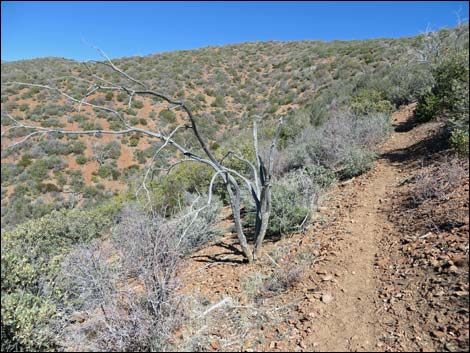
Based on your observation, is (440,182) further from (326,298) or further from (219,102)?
(219,102)

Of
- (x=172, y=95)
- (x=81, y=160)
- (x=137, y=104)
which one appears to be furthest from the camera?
(x=172, y=95)

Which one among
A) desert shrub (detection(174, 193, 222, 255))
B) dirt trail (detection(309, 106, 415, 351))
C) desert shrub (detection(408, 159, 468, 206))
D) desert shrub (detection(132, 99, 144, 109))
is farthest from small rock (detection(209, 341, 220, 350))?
desert shrub (detection(132, 99, 144, 109))

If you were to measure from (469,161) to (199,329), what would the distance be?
15.1 ft

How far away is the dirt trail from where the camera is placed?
117 inches

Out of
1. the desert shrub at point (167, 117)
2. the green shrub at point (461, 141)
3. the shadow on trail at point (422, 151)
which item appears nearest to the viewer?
the green shrub at point (461, 141)

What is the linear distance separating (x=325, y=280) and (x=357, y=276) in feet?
1.22

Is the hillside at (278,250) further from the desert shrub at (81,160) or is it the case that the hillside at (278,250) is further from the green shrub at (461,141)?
the desert shrub at (81,160)

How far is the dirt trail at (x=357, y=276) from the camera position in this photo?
9.78ft

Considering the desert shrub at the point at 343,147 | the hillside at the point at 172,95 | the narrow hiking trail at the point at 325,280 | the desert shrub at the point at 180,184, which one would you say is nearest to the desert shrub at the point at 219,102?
the hillside at the point at 172,95

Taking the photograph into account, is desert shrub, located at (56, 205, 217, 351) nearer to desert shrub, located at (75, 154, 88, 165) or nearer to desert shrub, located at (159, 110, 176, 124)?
desert shrub, located at (75, 154, 88, 165)

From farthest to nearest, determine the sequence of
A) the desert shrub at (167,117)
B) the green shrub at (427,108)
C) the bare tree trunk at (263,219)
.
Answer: the desert shrub at (167,117)
the green shrub at (427,108)
the bare tree trunk at (263,219)

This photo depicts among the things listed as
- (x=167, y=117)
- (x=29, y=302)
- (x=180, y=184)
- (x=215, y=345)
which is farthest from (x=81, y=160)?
(x=215, y=345)

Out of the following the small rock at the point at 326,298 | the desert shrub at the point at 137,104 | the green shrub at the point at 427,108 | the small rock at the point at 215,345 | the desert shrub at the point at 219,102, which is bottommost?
the small rock at the point at 215,345

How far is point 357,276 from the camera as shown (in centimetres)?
382
